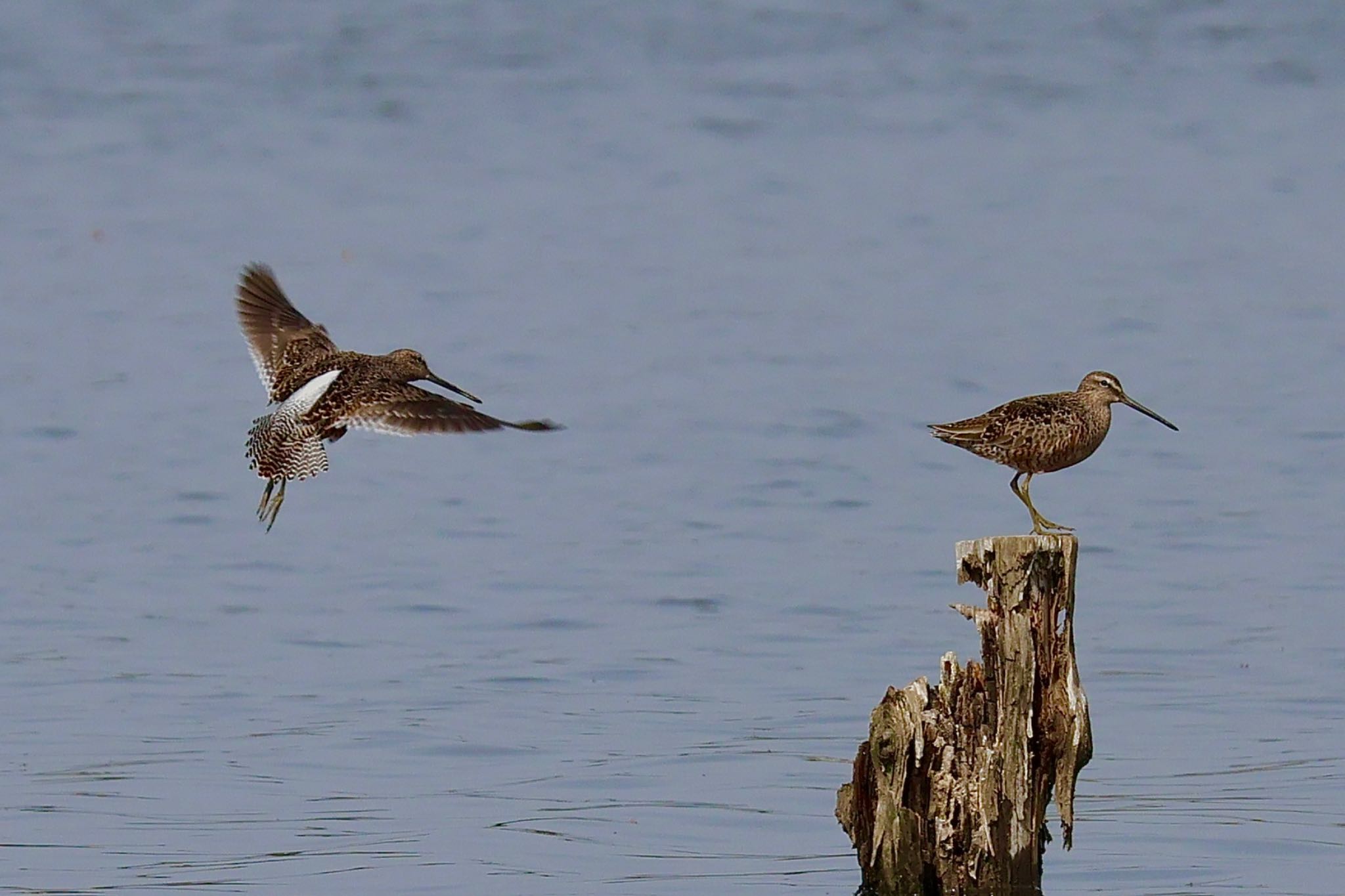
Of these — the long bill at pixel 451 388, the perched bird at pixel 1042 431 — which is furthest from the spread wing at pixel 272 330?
the perched bird at pixel 1042 431

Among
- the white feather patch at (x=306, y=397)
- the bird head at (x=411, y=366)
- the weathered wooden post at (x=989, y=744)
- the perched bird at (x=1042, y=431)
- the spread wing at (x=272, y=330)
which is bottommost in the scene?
the weathered wooden post at (x=989, y=744)

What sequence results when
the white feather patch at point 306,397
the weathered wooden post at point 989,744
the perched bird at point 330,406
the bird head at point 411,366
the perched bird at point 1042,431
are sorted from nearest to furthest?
the weathered wooden post at point 989,744
the perched bird at point 1042,431
the perched bird at point 330,406
the white feather patch at point 306,397
the bird head at point 411,366

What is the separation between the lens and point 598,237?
23.5m

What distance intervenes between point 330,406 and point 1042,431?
9.19 feet

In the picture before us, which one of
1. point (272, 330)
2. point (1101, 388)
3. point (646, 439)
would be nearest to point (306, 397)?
point (272, 330)

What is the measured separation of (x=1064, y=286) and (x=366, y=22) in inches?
656

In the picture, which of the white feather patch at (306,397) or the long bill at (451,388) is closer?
the long bill at (451,388)

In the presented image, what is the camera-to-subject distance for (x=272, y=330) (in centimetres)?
1059

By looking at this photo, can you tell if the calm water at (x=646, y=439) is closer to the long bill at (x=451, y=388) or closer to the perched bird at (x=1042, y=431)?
the perched bird at (x=1042, y=431)

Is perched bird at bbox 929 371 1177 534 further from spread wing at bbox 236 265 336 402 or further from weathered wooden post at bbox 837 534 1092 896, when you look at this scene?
spread wing at bbox 236 265 336 402

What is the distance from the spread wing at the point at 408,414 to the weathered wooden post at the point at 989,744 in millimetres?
Result: 2398

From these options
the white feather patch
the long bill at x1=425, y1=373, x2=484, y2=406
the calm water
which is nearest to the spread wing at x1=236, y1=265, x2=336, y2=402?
the white feather patch

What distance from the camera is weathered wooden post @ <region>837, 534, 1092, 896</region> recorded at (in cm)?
691

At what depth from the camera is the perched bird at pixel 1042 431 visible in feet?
26.8
